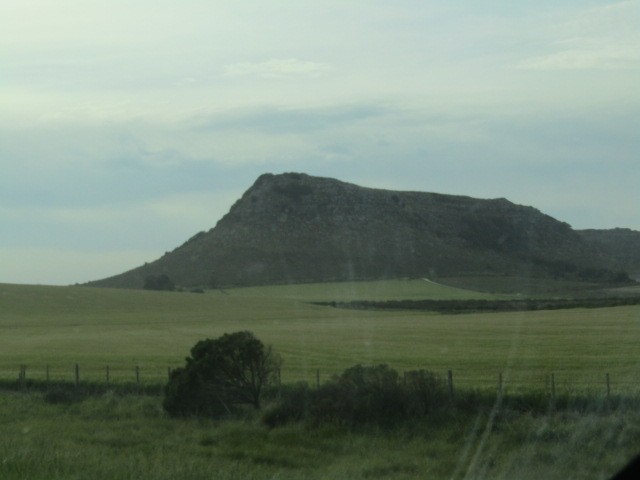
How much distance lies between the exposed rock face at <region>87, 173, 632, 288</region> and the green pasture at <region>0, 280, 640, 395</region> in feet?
109

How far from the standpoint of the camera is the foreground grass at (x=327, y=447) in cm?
1076

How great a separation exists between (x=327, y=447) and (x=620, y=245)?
289 feet

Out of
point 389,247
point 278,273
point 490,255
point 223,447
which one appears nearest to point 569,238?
point 490,255

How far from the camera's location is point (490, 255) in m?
99.1

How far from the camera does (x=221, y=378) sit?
56.0 feet

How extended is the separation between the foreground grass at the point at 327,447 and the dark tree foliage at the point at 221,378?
1.72 feet

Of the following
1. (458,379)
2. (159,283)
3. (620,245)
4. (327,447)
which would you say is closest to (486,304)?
(458,379)

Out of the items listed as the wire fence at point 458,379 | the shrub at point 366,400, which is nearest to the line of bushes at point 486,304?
the wire fence at point 458,379

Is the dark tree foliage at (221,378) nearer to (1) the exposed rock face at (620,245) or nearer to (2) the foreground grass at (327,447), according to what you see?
(2) the foreground grass at (327,447)

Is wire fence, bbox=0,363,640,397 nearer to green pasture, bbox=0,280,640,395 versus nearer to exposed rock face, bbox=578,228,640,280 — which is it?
green pasture, bbox=0,280,640,395

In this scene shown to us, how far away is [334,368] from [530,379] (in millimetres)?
5902

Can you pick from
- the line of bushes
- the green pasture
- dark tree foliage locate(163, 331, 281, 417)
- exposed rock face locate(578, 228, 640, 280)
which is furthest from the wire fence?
exposed rock face locate(578, 228, 640, 280)

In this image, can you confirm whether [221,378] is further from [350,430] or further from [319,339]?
[319,339]

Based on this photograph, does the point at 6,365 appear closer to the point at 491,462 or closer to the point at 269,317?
the point at 491,462
